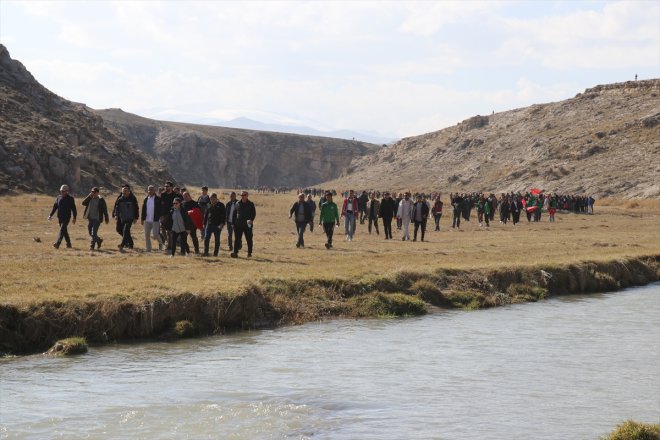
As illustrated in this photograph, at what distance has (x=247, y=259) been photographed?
22.0m

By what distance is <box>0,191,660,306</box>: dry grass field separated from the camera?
16.0m

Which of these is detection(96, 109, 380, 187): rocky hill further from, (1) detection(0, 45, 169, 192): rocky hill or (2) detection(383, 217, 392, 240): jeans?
(2) detection(383, 217, 392, 240): jeans

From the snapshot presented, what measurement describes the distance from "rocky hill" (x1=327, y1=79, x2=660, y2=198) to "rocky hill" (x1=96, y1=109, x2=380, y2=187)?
2081 cm

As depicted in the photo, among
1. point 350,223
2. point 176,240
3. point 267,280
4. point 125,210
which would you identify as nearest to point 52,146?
point 350,223

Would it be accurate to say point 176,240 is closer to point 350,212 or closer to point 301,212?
point 301,212

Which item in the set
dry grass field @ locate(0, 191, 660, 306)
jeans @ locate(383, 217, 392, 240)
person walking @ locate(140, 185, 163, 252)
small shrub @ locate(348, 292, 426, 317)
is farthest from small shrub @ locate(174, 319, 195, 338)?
jeans @ locate(383, 217, 392, 240)

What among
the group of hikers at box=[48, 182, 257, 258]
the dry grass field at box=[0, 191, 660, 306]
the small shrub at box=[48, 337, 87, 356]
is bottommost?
the small shrub at box=[48, 337, 87, 356]

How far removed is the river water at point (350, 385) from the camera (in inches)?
400

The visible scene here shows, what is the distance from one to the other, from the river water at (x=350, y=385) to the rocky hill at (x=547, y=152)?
72372 millimetres

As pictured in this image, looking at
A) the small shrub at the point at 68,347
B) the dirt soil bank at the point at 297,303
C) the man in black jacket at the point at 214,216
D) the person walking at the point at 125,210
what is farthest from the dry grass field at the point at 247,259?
the small shrub at the point at 68,347

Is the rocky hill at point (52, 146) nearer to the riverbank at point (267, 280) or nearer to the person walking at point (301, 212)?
the riverbank at point (267, 280)

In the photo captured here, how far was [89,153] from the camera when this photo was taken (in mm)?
69562

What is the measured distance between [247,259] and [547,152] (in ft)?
303

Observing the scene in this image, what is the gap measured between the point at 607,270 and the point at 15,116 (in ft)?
176
